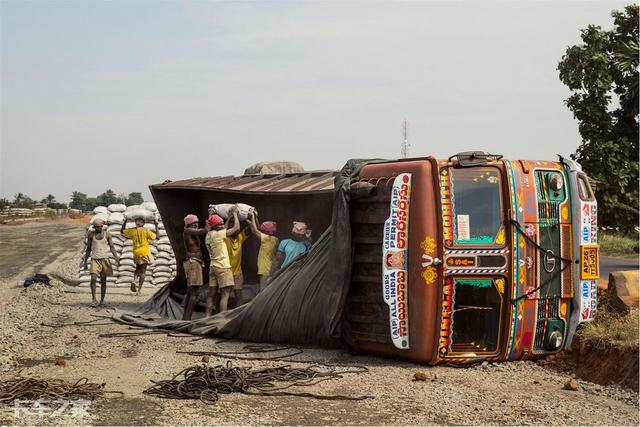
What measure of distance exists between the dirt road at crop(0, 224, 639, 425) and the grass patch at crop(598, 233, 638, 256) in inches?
727

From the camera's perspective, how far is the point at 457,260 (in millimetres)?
8422

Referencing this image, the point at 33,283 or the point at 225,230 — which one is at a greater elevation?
the point at 225,230

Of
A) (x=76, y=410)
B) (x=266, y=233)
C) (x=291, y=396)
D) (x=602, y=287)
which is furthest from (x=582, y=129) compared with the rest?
(x=76, y=410)

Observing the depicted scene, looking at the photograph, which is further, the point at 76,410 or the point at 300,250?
the point at 300,250

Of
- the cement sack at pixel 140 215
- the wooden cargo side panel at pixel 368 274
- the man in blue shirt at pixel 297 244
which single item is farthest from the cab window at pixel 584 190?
the cement sack at pixel 140 215

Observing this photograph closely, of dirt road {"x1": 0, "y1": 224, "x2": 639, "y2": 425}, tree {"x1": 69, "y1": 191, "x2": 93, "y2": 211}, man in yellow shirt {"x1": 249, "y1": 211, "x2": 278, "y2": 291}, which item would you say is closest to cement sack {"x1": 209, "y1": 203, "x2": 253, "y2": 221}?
man in yellow shirt {"x1": 249, "y1": 211, "x2": 278, "y2": 291}

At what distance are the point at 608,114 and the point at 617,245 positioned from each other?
9965mm

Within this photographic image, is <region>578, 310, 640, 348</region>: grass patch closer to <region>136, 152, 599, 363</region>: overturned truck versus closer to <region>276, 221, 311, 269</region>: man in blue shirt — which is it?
<region>136, 152, 599, 363</region>: overturned truck

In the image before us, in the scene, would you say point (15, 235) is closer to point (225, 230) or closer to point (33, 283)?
point (33, 283)

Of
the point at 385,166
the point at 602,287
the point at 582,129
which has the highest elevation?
the point at 582,129

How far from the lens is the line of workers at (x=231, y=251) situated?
36.6 ft

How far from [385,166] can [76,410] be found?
4.00 m

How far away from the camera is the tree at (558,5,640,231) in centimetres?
1830

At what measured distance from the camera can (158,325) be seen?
1164 cm
